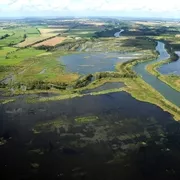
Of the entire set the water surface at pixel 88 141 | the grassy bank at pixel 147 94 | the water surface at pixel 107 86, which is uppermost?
the grassy bank at pixel 147 94

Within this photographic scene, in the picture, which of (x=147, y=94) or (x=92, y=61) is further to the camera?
(x=92, y=61)

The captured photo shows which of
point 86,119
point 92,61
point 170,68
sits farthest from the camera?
point 92,61

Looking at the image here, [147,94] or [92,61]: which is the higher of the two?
[147,94]

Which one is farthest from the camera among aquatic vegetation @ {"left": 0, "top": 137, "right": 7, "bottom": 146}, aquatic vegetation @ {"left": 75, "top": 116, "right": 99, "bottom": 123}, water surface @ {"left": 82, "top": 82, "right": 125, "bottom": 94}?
water surface @ {"left": 82, "top": 82, "right": 125, "bottom": 94}

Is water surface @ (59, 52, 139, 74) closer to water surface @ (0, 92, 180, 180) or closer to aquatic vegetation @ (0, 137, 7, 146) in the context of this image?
water surface @ (0, 92, 180, 180)

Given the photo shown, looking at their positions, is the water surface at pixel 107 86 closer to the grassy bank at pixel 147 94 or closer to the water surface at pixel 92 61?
Answer: the grassy bank at pixel 147 94

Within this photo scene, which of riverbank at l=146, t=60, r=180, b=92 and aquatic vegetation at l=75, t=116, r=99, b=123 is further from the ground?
riverbank at l=146, t=60, r=180, b=92

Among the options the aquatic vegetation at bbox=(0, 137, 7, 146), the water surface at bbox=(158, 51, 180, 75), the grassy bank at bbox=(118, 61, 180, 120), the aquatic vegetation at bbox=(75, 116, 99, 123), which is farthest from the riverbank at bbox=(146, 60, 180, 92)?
the aquatic vegetation at bbox=(0, 137, 7, 146)

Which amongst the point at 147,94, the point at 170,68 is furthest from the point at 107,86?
the point at 170,68

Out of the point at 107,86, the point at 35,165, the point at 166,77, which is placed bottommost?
the point at 35,165

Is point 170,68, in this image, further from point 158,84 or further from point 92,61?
point 92,61

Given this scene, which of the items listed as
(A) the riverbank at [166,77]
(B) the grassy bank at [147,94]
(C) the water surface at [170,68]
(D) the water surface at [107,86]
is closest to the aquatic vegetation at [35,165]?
(B) the grassy bank at [147,94]

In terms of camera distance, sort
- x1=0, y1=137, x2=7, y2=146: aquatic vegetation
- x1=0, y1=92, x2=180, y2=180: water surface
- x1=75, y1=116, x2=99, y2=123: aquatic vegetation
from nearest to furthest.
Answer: x1=0, y1=92, x2=180, y2=180: water surface
x1=0, y1=137, x2=7, y2=146: aquatic vegetation
x1=75, y1=116, x2=99, y2=123: aquatic vegetation
